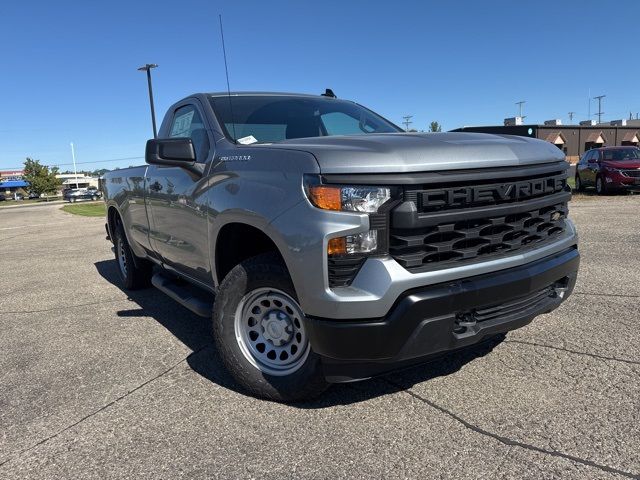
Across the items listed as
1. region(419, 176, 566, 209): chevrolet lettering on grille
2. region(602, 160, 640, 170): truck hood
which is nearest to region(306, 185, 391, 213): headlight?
region(419, 176, 566, 209): chevrolet lettering on grille

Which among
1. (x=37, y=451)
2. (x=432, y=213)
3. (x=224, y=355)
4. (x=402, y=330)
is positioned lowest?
(x=37, y=451)

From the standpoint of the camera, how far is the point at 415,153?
256cm

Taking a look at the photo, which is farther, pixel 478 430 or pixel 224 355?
pixel 224 355

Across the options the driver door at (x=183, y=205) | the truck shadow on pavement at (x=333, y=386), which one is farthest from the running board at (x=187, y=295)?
the truck shadow on pavement at (x=333, y=386)

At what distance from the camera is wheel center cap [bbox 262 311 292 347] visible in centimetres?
301

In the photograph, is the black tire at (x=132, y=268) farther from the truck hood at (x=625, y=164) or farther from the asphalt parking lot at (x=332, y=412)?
the truck hood at (x=625, y=164)

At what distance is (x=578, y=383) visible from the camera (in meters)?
3.11

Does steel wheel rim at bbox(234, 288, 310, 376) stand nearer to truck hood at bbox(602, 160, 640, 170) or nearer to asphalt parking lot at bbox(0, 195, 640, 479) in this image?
asphalt parking lot at bbox(0, 195, 640, 479)

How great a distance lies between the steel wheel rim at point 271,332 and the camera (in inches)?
116

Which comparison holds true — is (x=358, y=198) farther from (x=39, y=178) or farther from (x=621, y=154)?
(x=39, y=178)

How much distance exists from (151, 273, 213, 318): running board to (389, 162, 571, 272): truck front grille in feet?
5.42

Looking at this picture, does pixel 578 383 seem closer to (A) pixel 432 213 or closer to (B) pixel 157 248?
(A) pixel 432 213

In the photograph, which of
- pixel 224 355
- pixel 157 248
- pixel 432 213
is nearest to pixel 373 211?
pixel 432 213

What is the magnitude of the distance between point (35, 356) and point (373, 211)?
3.17 meters
